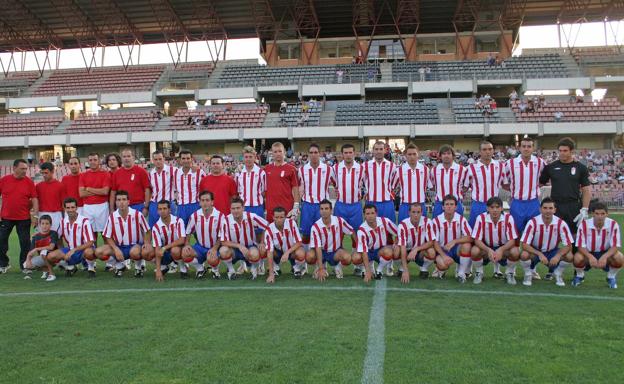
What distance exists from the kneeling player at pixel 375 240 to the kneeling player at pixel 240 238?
1.39 metres

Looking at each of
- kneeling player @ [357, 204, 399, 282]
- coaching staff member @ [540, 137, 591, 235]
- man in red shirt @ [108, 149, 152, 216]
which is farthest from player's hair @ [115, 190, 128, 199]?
coaching staff member @ [540, 137, 591, 235]

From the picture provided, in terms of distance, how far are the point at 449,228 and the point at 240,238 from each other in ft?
9.68

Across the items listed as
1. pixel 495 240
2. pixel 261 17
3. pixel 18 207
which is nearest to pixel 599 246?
pixel 495 240

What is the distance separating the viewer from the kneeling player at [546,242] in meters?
6.06

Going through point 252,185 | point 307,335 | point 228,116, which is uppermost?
point 228,116

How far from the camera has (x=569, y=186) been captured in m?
6.47

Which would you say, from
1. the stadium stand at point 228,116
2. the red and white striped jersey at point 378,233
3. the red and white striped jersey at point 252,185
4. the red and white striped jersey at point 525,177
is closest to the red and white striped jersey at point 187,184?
the red and white striped jersey at point 252,185

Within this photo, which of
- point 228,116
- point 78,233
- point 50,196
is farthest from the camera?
point 228,116

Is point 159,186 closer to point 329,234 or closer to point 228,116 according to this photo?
point 329,234

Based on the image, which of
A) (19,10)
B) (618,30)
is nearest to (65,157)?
(19,10)

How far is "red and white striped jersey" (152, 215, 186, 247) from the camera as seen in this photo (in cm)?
689

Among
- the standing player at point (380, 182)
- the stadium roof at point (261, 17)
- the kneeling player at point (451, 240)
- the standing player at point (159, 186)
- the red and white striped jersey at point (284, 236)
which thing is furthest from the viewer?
the stadium roof at point (261, 17)

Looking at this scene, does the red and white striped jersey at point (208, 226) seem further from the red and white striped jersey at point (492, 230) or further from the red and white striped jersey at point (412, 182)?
the red and white striped jersey at point (492, 230)

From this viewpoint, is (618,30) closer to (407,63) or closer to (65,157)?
(407,63)
